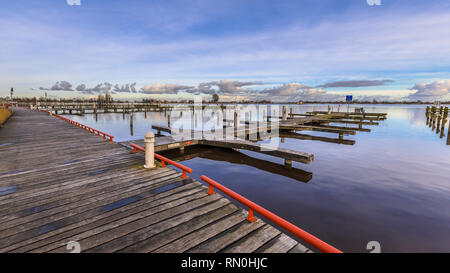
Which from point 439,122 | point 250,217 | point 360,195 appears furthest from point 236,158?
point 439,122

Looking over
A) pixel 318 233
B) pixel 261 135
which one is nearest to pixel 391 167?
pixel 318 233

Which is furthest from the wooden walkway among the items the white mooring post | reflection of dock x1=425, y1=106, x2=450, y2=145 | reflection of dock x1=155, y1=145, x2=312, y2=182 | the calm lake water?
reflection of dock x1=425, y1=106, x2=450, y2=145

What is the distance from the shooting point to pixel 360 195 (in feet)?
27.6

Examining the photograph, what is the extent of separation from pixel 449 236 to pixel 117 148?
12589 mm

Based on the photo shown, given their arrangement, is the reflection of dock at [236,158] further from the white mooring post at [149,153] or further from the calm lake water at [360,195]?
the white mooring post at [149,153]

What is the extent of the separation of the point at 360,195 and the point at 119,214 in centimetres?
888

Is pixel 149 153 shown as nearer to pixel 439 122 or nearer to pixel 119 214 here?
pixel 119 214

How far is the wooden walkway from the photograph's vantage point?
3.35 metres

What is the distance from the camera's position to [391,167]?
12.2 metres

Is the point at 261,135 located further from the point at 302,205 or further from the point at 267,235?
the point at 267,235

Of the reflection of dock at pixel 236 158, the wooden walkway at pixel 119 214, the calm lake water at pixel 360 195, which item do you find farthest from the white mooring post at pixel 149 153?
the reflection of dock at pixel 236 158

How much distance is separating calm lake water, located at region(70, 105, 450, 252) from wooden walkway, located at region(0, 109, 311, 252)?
3.37 metres

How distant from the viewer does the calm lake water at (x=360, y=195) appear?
19.5ft

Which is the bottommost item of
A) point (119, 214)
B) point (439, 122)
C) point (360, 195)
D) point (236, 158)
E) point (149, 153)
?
point (360, 195)
